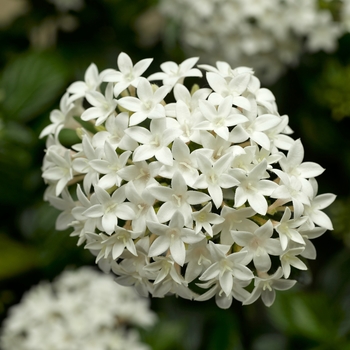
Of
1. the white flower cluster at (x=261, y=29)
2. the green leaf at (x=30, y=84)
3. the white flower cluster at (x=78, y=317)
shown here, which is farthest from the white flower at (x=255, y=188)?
the green leaf at (x=30, y=84)

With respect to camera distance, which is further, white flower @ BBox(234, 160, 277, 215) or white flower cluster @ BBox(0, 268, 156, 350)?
white flower cluster @ BBox(0, 268, 156, 350)

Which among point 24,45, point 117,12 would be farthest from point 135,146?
point 24,45

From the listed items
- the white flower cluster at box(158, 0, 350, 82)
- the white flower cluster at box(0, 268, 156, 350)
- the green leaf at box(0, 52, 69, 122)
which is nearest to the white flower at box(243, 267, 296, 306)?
the white flower cluster at box(0, 268, 156, 350)

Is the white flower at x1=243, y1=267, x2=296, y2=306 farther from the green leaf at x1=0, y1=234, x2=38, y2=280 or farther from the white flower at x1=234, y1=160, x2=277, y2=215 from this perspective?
the green leaf at x1=0, y1=234, x2=38, y2=280

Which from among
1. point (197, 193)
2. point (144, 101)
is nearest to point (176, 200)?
point (197, 193)

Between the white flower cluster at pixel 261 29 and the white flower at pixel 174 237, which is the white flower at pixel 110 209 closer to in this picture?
the white flower at pixel 174 237

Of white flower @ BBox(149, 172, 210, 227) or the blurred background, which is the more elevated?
white flower @ BBox(149, 172, 210, 227)

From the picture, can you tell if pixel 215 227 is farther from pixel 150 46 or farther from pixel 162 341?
pixel 150 46
